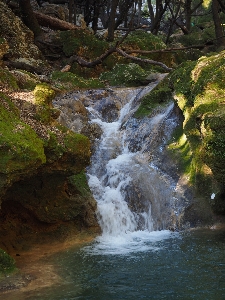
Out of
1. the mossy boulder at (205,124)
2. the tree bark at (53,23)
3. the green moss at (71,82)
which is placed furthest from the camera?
the tree bark at (53,23)

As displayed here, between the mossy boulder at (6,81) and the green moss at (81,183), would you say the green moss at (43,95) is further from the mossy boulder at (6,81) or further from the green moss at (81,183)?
the green moss at (81,183)

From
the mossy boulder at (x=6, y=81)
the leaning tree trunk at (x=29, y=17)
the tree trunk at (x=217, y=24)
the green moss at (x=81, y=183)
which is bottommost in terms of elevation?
the green moss at (x=81, y=183)

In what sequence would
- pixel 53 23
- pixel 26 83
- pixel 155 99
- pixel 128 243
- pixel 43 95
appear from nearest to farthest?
pixel 128 243 → pixel 43 95 → pixel 26 83 → pixel 155 99 → pixel 53 23

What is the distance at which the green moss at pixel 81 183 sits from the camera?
989 centimetres

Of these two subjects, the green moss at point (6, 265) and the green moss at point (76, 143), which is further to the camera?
the green moss at point (76, 143)

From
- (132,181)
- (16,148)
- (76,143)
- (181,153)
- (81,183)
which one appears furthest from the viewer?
(181,153)

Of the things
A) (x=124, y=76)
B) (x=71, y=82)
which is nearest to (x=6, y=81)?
Result: (x=71, y=82)

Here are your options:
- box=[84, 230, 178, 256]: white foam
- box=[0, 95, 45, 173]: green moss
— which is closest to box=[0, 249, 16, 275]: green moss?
box=[0, 95, 45, 173]: green moss

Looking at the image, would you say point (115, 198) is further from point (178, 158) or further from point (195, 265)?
point (195, 265)

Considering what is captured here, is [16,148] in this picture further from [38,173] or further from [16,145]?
[38,173]

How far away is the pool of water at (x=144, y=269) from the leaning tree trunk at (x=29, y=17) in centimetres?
1404

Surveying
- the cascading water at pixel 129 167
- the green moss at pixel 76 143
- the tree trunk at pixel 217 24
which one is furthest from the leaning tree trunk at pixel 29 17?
the green moss at pixel 76 143

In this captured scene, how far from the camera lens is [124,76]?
1716 centimetres

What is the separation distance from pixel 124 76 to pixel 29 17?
6.26m
